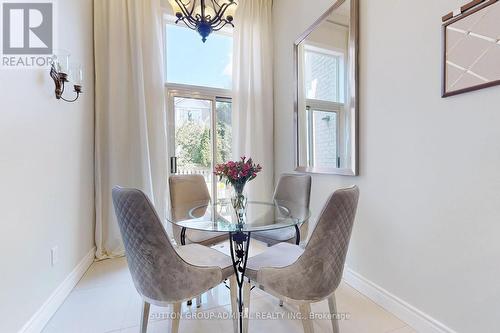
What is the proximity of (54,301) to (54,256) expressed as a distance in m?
0.31

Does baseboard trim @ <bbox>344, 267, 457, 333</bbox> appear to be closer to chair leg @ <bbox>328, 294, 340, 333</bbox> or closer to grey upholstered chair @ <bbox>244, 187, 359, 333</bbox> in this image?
chair leg @ <bbox>328, 294, 340, 333</bbox>

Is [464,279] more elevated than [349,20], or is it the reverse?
[349,20]

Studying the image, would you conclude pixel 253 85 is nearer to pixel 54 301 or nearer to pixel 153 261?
pixel 153 261

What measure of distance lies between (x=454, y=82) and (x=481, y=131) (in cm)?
→ 31

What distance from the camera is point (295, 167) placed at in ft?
9.86

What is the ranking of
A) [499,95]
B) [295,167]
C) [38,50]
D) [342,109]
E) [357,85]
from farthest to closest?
[295,167] → [342,109] → [357,85] → [38,50] → [499,95]

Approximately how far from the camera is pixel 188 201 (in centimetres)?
234

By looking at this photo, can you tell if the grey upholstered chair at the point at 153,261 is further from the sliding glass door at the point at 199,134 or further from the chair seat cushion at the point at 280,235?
the sliding glass door at the point at 199,134

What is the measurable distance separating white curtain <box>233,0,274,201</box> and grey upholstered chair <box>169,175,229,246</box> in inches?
39.6

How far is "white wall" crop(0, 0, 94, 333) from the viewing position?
1313 millimetres

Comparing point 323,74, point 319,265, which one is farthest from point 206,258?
point 323,74

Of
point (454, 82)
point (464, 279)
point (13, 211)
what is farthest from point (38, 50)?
point (464, 279)

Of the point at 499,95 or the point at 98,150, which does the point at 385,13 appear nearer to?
the point at 499,95

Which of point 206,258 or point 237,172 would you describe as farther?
point 237,172
